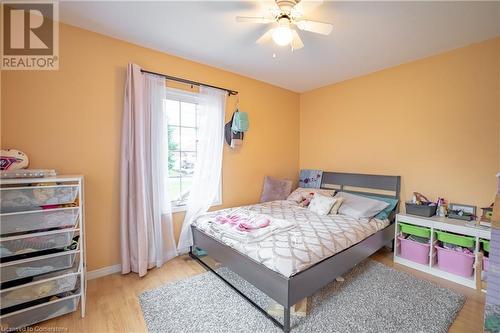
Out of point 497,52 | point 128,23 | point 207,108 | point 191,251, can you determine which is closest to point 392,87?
point 497,52

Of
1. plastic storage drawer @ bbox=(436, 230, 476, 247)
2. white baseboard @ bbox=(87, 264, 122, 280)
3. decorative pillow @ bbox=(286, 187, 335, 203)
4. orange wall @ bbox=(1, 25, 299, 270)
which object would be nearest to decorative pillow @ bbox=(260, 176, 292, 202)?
decorative pillow @ bbox=(286, 187, 335, 203)

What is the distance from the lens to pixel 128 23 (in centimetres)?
208

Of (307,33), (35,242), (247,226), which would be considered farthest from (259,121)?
(35,242)

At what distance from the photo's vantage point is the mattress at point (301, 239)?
1662mm

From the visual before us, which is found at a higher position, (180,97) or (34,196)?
(180,97)

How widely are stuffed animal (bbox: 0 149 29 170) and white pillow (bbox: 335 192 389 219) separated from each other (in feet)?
11.1

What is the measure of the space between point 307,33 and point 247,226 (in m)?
2.07

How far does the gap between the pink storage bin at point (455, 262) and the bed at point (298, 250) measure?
1.73 ft

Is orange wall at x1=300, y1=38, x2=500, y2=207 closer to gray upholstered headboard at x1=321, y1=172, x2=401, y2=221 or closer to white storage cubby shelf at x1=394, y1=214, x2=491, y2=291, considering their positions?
gray upholstered headboard at x1=321, y1=172, x2=401, y2=221

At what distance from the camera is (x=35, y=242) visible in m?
1.65

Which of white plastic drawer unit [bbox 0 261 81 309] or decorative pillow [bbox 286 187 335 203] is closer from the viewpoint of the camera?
white plastic drawer unit [bbox 0 261 81 309]

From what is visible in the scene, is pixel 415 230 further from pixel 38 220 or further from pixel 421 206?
pixel 38 220

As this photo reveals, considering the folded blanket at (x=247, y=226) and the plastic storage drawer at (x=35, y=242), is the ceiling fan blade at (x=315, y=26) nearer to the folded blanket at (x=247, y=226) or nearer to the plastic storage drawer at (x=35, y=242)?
the folded blanket at (x=247, y=226)

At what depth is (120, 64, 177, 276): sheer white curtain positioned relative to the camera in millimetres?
2324
